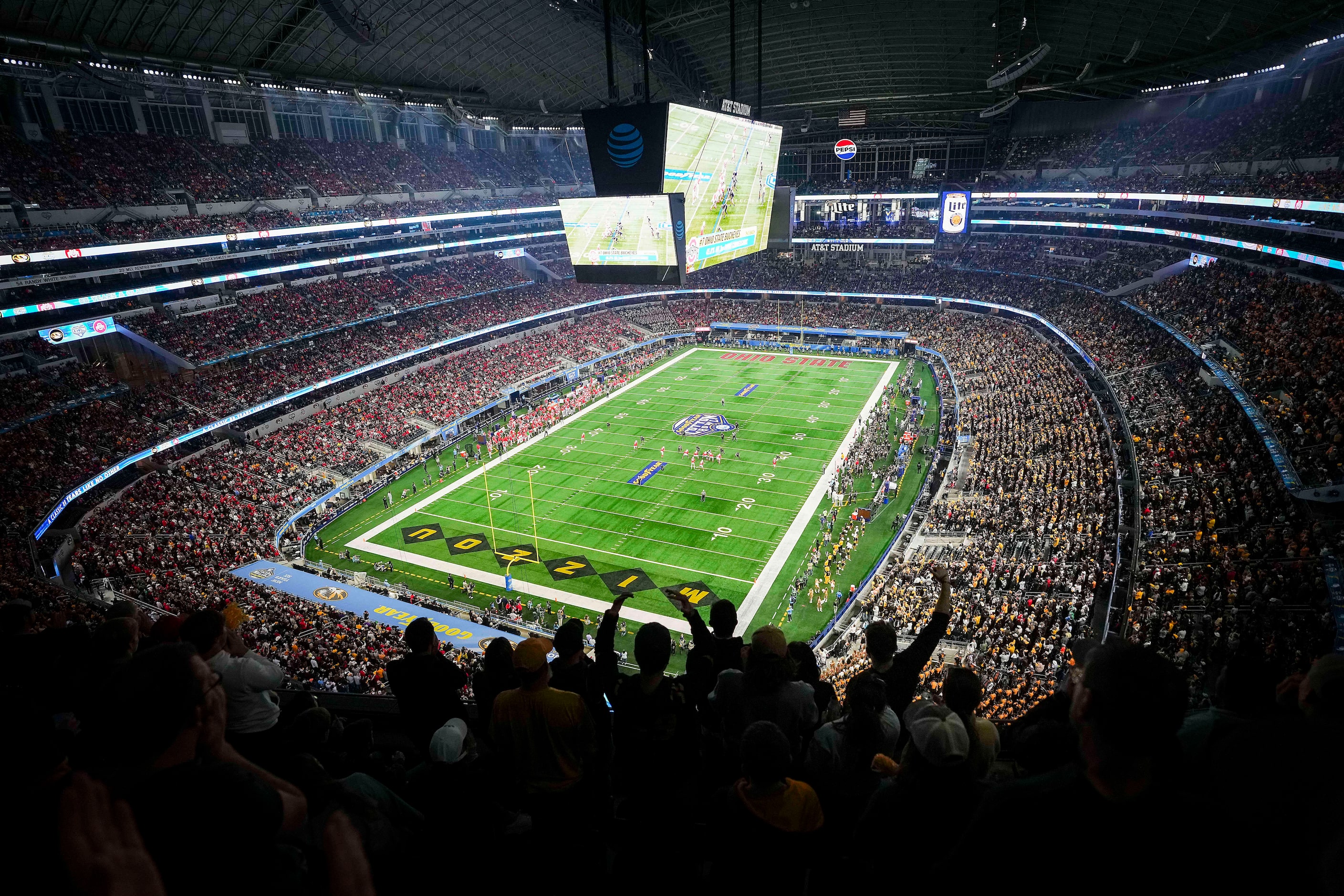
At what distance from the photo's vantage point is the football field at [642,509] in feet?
88.7

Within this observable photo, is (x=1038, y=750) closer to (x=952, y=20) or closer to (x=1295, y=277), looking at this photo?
(x=1295, y=277)

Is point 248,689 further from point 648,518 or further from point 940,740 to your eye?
point 648,518

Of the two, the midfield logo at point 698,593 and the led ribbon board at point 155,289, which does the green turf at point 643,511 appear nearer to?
the midfield logo at point 698,593

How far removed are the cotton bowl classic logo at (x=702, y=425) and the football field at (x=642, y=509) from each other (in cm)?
9

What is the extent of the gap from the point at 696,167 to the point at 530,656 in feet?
74.6

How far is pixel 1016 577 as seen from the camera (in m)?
20.7

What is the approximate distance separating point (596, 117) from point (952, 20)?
112ft

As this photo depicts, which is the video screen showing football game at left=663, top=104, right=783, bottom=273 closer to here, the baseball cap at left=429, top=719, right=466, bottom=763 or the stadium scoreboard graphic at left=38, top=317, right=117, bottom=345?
the baseball cap at left=429, top=719, right=466, bottom=763

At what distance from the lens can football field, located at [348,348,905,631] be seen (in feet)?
88.7

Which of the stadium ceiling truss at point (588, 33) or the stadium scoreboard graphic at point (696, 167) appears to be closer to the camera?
the stadium scoreboard graphic at point (696, 167)

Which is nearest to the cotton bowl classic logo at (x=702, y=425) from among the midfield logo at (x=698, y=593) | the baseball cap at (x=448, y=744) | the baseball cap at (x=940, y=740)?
the midfield logo at (x=698, y=593)

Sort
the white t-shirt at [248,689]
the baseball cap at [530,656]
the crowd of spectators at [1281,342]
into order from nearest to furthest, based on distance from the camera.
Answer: the baseball cap at [530,656]
the white t-shirt at [248,689]
the crowd of spectators at [1281,342]

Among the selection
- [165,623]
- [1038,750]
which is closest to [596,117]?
[165,623]

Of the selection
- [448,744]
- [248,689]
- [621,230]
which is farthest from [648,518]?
[448,744]
